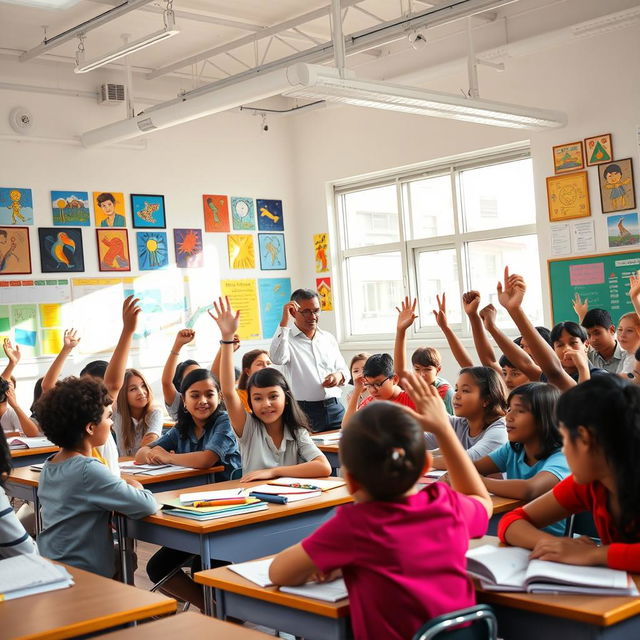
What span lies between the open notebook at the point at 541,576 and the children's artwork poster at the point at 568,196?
17.1 ft

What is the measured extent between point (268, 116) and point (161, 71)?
1.42 metres

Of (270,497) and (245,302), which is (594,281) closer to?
(245,302)

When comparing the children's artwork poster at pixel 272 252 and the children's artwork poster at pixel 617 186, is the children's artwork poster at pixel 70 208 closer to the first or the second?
the children's artwork poster at pixel 272 252

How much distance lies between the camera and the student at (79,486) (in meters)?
2.99

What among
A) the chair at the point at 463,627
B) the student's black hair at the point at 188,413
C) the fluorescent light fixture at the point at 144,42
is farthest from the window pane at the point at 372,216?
the chair at the point at 463,627

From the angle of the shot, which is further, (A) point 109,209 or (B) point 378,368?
(A) point 109,209

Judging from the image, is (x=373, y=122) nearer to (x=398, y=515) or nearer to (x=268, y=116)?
(x=268, y=116)

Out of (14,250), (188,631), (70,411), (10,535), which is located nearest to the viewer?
(188,631)

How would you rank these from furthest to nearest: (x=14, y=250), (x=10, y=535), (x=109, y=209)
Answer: (x=109, y=209)
(x=14, y=250)
(x=10, y=535)

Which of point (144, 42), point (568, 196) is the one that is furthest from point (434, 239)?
point (144, 42)

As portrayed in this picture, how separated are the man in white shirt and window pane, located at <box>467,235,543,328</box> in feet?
7.19

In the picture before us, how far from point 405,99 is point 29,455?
3302mm

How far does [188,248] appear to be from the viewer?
879cm

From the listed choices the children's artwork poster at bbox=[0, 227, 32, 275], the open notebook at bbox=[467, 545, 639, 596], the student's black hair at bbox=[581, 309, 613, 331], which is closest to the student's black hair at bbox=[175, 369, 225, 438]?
the open notebook at bbox=[467, 545, 639, 596]
